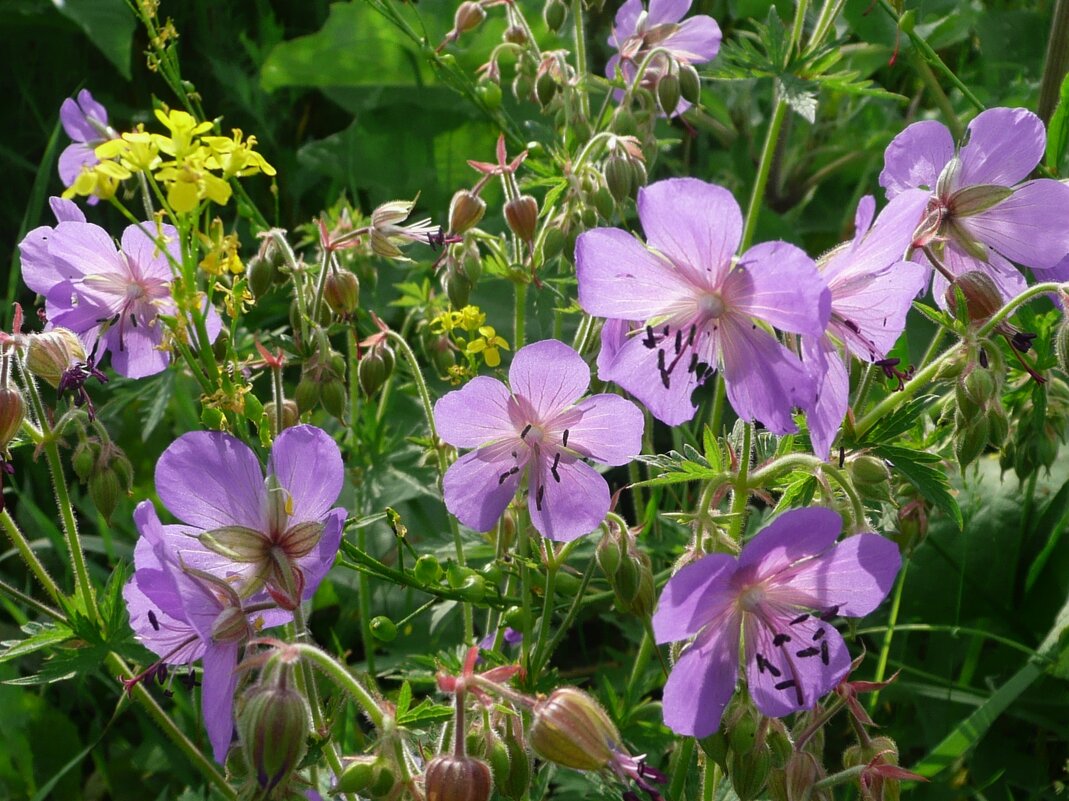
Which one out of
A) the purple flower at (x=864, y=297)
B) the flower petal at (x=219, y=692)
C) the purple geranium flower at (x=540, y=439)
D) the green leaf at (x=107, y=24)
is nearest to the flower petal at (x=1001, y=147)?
the purple flower at (x=864, y=297)

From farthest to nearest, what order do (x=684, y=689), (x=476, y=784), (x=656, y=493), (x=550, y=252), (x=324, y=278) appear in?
(x=656, y=493), (x=550, y=252), (x=324, y=278), (x=684, y=689), (x=476, y=784)

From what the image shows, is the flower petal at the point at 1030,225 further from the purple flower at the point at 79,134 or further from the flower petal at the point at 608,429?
the purple flower at the point at 79,134

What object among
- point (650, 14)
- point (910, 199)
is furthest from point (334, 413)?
point (650, 14)

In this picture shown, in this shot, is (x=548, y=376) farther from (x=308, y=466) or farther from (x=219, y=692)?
(x=219, y=692)

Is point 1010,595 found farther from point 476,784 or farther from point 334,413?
point 476,784

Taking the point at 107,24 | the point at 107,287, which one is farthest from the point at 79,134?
the point at 107,24

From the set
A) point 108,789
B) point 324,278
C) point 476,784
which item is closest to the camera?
point 476,784

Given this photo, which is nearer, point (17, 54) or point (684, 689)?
point (684, 689)

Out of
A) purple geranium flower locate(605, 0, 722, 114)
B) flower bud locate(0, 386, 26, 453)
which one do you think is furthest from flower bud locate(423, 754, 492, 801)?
purple geranium flower locate(605, 0, 722, 114)
